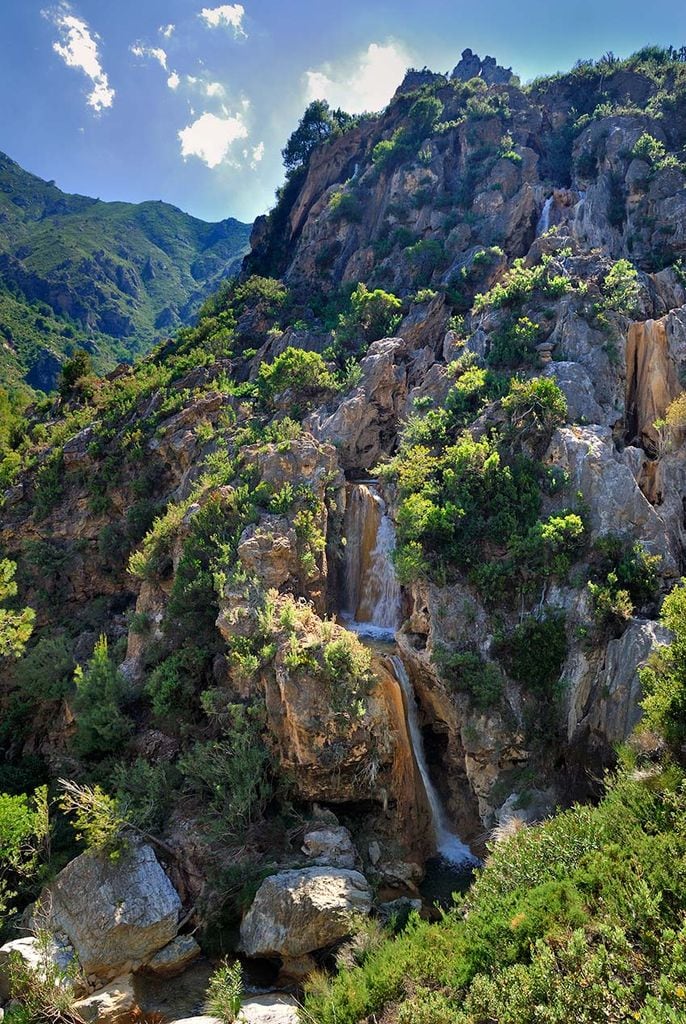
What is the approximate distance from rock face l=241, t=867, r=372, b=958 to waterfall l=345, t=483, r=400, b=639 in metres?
10.1

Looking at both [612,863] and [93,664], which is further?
[93,664]

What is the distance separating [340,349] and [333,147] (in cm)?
3432

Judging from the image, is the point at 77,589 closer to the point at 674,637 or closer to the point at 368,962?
the point at 368,962

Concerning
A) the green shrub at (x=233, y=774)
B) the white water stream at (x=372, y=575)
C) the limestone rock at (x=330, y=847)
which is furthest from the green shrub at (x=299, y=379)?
the limestone rock at (x=330, y=847)

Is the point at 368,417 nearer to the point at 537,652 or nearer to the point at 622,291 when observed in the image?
the point at 622,291

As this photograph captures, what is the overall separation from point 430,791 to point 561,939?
10254 mm

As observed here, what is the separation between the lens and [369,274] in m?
46.4

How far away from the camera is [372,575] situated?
998 inches

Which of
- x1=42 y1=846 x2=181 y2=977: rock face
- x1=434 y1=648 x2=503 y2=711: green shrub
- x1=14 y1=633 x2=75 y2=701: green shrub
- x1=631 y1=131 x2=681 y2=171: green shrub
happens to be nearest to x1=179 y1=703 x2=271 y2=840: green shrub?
x1=42 y1=846 x2=181 y2=977: rock face

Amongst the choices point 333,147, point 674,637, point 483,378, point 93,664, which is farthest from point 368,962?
point 333,147

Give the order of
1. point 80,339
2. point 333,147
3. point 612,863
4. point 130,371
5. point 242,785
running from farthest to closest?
point 80,339 < point 333,147 < point 130,371 < point 242,785 < point 612,863

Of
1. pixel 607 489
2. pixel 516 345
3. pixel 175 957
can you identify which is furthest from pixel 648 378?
pixel 175 957

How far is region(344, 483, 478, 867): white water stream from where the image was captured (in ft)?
76.0

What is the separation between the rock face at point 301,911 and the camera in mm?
13680
